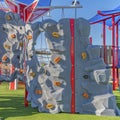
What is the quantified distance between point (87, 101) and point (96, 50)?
1.13 m

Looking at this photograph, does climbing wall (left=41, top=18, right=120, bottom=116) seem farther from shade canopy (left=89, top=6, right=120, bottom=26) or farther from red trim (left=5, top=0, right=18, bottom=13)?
red trim (left=5, top=0, right=18, bottom=13)

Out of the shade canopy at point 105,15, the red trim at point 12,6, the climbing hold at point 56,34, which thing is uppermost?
the red trim at point 12,6

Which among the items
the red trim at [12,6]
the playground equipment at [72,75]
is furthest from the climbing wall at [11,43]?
the red trim at [12,6]

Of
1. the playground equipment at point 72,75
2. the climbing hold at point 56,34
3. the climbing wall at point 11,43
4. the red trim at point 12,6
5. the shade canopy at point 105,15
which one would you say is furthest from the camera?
the red trim at point 12,6

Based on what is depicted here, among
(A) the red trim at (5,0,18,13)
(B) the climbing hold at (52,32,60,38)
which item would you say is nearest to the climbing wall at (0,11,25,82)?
(B) the climbing hold at (52,32,60,38)

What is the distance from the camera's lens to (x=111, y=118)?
5.99m

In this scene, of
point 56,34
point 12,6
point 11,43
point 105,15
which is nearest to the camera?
point 56,34

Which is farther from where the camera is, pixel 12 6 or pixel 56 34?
pixel 12 6

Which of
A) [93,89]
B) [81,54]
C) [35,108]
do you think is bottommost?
[35,108]

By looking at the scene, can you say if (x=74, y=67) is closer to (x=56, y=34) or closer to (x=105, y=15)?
(x=56, y=34)

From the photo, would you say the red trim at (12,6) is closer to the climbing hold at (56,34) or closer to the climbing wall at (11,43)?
the climbing wall at (11,43)

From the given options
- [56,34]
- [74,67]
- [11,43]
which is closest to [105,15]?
[11,43]

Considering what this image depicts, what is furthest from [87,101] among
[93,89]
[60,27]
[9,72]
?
[9,72]

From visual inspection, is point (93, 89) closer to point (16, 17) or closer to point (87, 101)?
point (87, 101)
